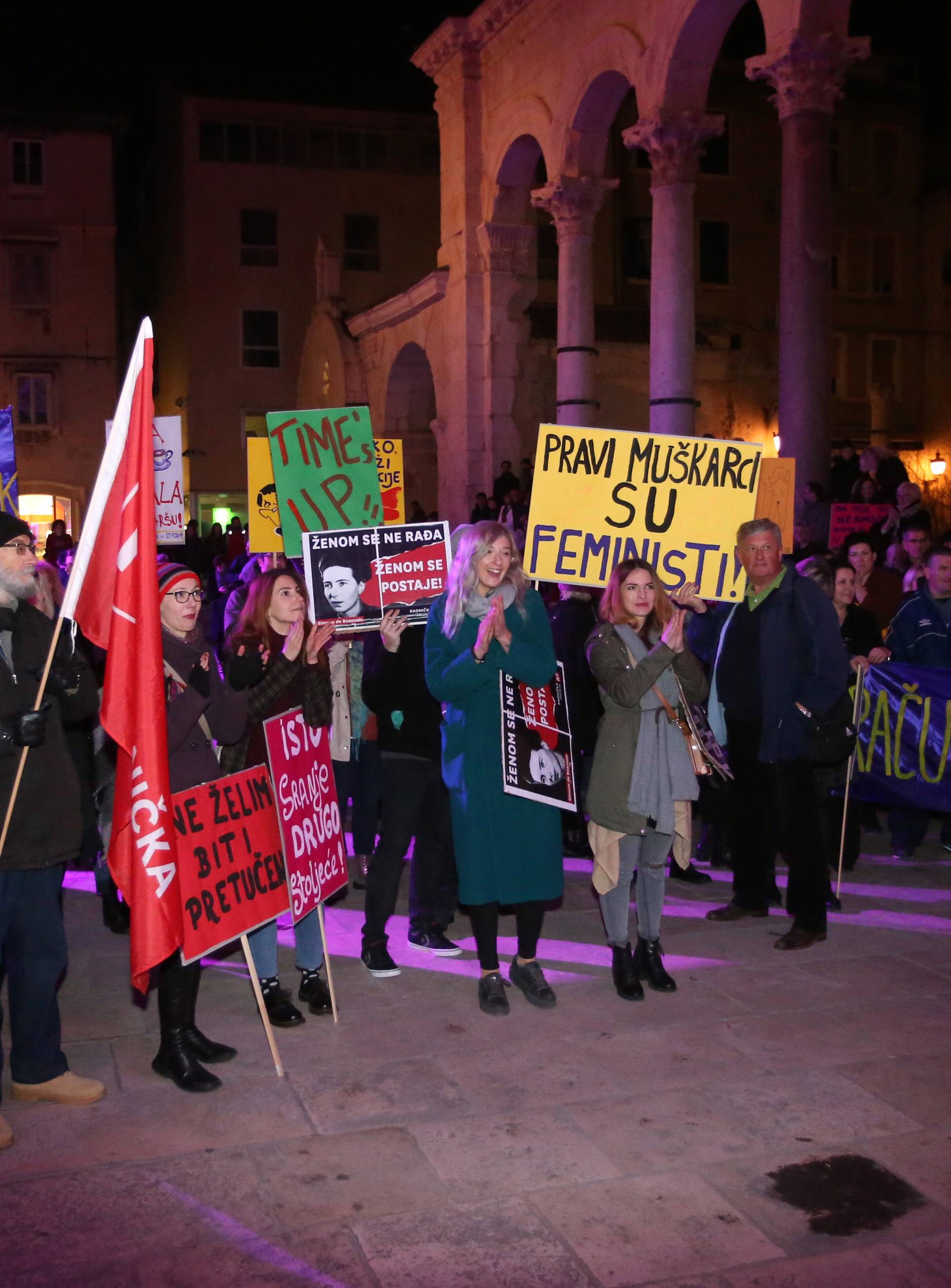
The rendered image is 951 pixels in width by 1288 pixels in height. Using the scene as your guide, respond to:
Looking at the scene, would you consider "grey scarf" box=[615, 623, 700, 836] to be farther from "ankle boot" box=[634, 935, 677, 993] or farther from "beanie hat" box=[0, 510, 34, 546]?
"beanie hat" box=[0, 510, 34, 546]

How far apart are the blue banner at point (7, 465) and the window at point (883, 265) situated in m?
35.6

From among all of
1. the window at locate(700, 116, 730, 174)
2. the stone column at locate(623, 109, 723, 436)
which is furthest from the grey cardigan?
the window at locate(700, 116, 730, 174)

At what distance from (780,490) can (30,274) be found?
34.5 metres

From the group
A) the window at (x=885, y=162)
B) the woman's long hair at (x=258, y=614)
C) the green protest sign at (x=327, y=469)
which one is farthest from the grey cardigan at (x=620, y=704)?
the window at (x=885, y=162)

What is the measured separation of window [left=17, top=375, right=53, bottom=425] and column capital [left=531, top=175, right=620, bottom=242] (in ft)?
74.6

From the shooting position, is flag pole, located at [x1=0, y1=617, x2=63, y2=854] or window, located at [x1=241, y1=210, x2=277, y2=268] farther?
window, located at [x1=241, y1=210, x2=277, y2=268]

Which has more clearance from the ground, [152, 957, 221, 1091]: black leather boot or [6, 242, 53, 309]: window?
[6, 242, 53, 309]: window

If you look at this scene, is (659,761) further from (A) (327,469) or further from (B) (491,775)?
(A) (327,469)

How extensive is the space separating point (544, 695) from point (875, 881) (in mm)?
3145

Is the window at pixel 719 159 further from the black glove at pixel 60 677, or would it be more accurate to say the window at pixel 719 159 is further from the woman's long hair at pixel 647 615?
the black glove at pixel 60 677

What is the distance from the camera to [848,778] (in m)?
7.54

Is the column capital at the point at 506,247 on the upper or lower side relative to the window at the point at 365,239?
lower

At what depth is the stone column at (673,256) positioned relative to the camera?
50.9 ft

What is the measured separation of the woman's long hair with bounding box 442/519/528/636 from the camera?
18.4ft
